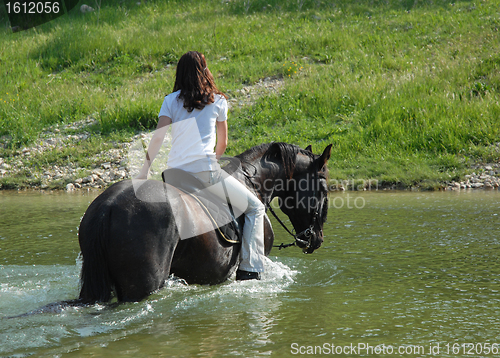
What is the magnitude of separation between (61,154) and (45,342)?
11110mm

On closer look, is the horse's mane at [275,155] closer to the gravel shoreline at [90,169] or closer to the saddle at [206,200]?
the saddle at [206,200]

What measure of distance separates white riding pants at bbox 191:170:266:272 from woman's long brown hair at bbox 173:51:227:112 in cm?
64

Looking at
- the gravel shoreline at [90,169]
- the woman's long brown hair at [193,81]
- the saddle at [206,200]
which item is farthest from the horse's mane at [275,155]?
the gravel shoreline at [90,169]

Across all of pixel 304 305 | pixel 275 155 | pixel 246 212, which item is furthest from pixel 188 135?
pixel 304 305

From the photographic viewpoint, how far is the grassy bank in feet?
41.9

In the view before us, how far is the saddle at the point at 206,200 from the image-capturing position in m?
4.09

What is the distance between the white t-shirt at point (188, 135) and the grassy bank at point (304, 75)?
26.8 ft

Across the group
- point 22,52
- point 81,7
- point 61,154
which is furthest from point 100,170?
point 81,7

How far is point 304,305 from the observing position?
14.1 ft

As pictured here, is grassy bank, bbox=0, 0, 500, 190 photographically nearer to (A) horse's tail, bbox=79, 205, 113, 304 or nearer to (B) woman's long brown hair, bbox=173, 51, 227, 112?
(B) woman's long brown hair, bbox=173, 51, 227, 112

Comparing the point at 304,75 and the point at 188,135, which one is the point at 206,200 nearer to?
the point at 188,135

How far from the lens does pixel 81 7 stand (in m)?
22.4

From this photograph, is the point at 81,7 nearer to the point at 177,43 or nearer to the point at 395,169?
the point at 177,43

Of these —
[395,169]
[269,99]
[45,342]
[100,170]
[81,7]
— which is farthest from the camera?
[81,7]
